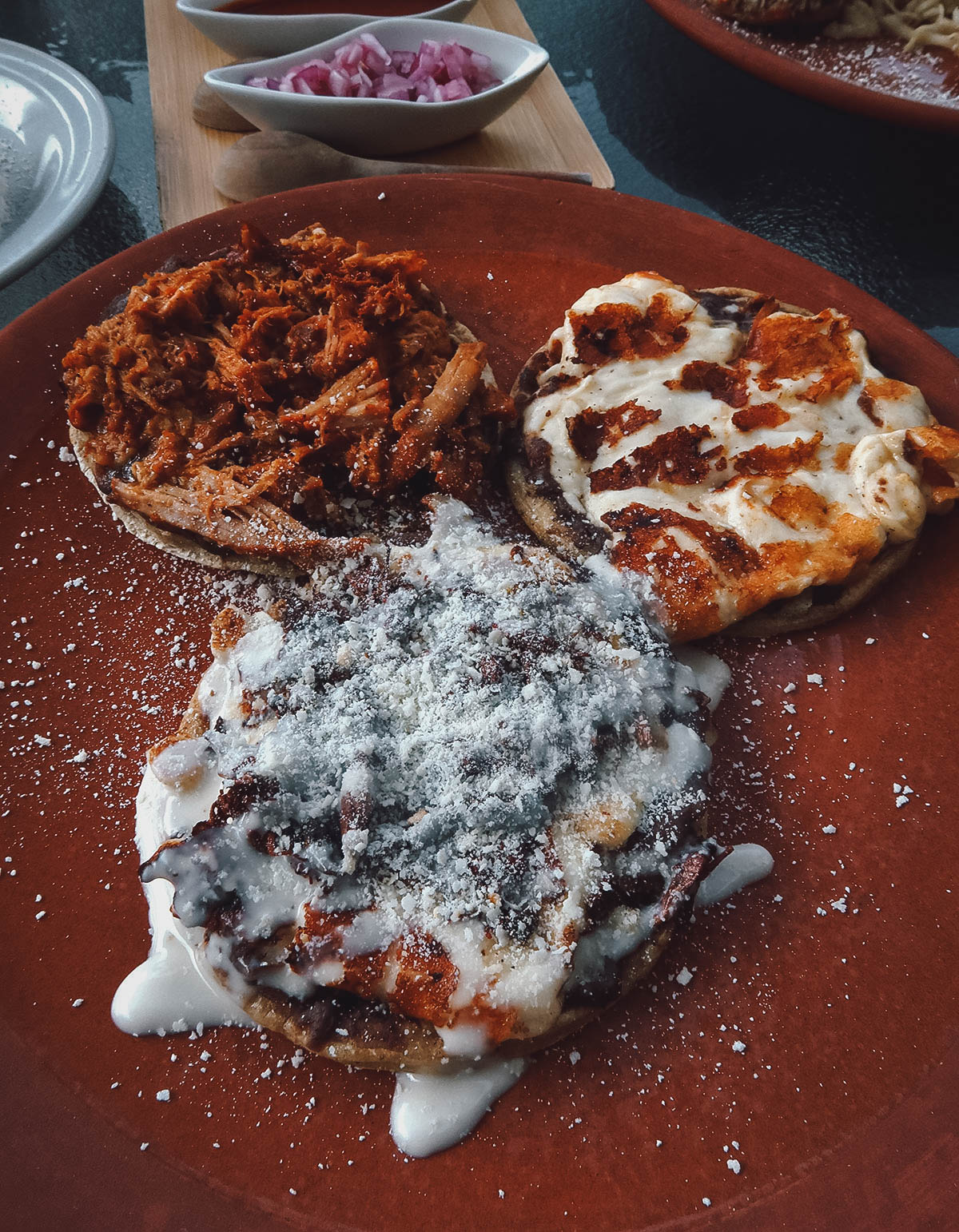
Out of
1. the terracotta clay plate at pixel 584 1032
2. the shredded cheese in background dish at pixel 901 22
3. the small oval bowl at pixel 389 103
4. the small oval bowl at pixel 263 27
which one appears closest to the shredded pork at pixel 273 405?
→ the terracotta clay plate at pixel 584 1032

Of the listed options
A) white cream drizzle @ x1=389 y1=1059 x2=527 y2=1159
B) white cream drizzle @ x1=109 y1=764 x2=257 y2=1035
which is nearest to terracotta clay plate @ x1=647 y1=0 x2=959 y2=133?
white cream drizzle @ x1=109 y1=764 x2=257 y2=1035

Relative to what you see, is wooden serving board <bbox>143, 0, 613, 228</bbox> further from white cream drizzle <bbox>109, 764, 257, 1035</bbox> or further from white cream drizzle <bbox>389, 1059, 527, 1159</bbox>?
white cream drizzle <bbox>389, 1059, 527, 1159</bbox>

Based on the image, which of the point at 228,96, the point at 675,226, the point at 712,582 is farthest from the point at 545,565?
the point at 228,96

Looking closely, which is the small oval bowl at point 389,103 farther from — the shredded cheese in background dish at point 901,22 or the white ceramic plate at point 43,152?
the shredded cheese in background dish at point 901,22

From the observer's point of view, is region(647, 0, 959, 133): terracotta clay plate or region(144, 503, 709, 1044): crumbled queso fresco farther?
region(647, 0, 959, 133): terracotta clay plate

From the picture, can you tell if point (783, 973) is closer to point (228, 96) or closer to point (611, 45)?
point (228, 96)
